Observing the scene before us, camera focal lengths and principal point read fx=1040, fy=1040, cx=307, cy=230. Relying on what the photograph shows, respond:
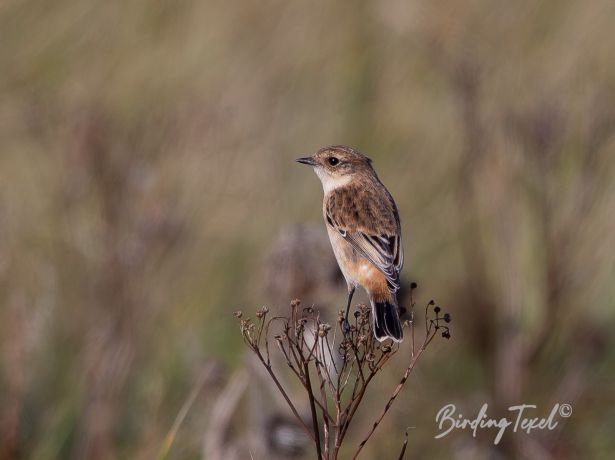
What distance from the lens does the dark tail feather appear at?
8.69 feet

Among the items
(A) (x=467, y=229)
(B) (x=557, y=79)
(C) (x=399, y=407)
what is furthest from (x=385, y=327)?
(B) (x=557, y=79)

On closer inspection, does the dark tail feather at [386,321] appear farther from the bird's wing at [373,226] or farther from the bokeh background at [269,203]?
the bokeh background at [269,203]

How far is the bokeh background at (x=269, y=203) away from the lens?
4.68 meters

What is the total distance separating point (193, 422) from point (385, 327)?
225cm

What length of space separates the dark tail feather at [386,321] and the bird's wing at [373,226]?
0.08 meters

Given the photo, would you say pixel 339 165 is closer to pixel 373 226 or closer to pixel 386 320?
pixel 373 226

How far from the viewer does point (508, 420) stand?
4.77 m

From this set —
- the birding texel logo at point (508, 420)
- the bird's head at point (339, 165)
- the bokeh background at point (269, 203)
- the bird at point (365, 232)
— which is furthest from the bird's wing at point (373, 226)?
the birding texel logo at point (508, 420)

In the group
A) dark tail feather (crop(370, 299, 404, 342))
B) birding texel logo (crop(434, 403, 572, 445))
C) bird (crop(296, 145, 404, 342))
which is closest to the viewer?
dark tail feather (crop(370, 299, 404, 342))

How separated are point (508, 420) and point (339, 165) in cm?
183

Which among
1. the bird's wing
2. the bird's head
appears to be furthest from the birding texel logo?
the bird's wing

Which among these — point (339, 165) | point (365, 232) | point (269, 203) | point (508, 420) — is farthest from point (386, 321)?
point (269, 203)

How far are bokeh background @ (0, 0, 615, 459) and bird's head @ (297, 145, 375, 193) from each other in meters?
0.60

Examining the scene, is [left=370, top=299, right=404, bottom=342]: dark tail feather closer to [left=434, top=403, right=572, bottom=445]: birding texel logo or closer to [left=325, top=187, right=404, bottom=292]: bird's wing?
[left=325, top=187, right=404, bottom=292]: bird's wing
